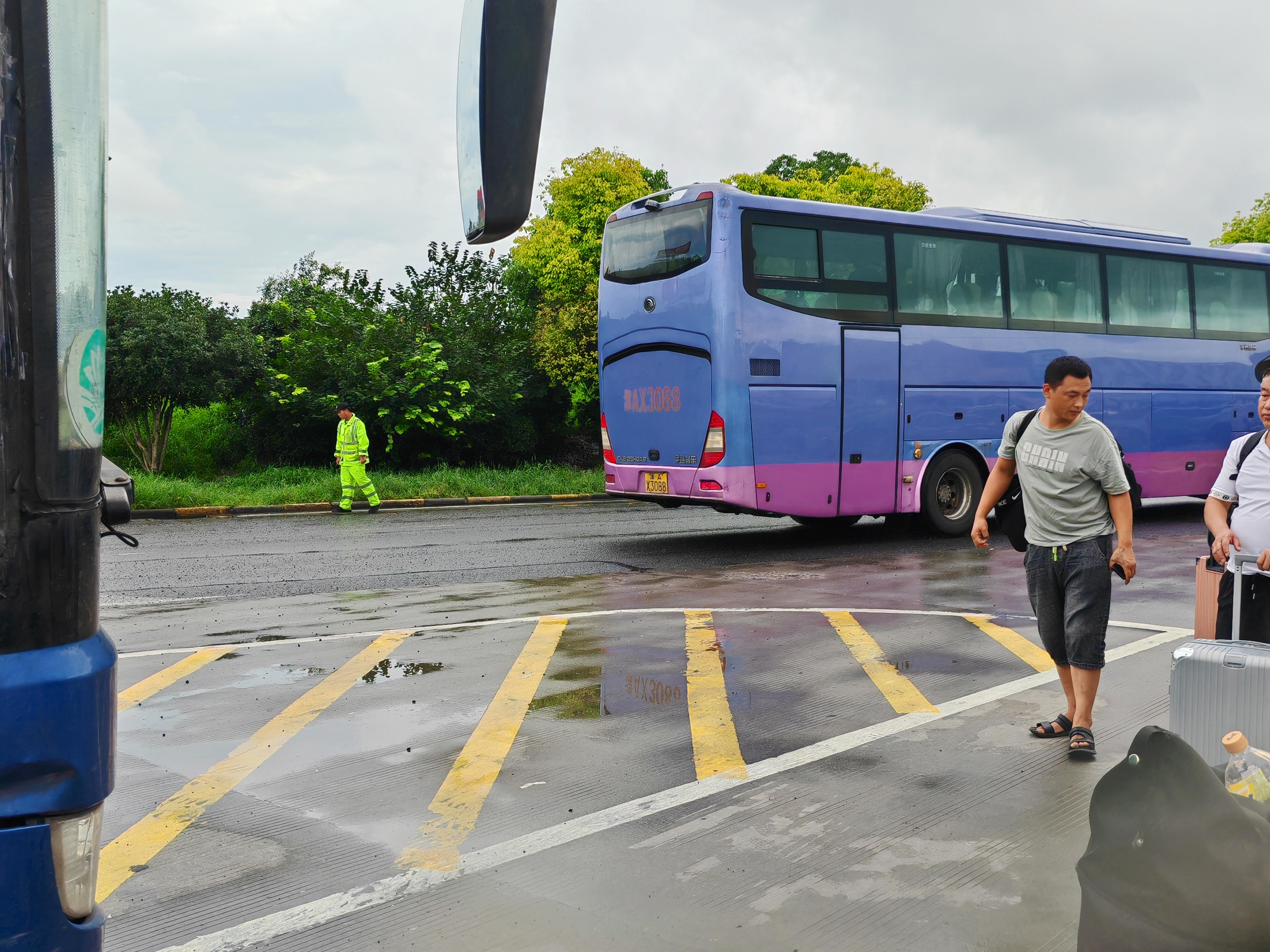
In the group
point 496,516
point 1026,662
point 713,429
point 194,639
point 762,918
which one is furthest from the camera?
point 496,516

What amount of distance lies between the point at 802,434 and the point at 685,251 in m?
2.43

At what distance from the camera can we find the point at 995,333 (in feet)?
46.0

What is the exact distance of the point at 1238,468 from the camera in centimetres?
484

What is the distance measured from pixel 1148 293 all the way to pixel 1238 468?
11745mm

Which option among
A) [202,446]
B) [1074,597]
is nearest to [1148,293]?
[1074,597]

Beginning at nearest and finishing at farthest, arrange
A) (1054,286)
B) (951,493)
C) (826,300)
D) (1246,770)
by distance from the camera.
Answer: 1. (1246,770)
2. (826,300)
3. (951,493)
4. (1054,286)

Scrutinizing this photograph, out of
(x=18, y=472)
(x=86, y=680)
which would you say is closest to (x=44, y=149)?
(x=18, y=472)

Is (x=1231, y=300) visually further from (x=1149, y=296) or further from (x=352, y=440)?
(x=352, y=440)

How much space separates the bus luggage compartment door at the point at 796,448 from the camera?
12172 millimetres

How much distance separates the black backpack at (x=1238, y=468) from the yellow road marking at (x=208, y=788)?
14.0 ft

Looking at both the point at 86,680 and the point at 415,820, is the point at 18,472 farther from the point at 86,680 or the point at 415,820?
the point at 415,820

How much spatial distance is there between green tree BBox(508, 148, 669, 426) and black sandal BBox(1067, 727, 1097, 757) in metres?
24.3

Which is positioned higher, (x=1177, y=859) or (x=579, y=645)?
(x=1177, y=859)

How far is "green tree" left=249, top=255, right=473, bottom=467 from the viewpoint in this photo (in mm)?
23328
